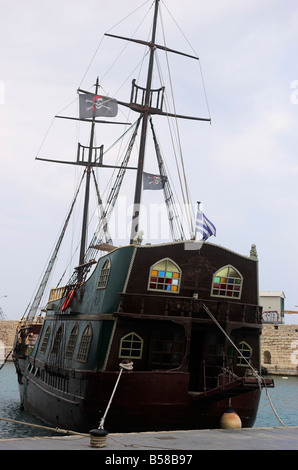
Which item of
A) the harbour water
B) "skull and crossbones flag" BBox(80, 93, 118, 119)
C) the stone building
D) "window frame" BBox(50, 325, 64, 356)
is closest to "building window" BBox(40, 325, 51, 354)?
"window frame" BBox(50, 325, 64, 356)

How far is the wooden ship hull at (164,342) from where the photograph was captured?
14.7m

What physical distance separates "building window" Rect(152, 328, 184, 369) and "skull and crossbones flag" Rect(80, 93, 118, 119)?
14083 mm

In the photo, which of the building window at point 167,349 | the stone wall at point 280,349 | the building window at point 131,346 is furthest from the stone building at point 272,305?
the building window at point 131,346

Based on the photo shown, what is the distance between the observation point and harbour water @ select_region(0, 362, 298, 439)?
19.4 metres

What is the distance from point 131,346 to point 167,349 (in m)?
1.20

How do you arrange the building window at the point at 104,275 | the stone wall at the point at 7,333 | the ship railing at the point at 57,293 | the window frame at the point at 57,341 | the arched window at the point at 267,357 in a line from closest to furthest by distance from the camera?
the building window at the point at 104,275
the window frame at the point at 57,341
the ship railing at the point at 57,293
the arched window at the point at 267,357
the stone wall at the point at 7,333

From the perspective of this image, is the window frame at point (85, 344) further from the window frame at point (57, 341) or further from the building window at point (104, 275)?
the window frame at point (57, 341)

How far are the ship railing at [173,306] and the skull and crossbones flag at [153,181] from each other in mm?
9053

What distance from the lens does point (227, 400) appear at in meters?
15.6

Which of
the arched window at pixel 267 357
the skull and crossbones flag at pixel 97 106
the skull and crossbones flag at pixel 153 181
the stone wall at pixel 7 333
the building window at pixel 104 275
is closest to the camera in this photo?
the building window at pixel 104 275

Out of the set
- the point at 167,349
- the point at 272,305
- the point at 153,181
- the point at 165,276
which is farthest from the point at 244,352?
the point at 272,305

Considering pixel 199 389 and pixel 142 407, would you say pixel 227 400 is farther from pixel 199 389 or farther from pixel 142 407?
pixel 142 407
